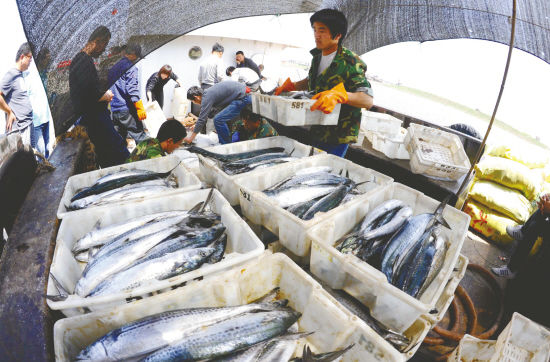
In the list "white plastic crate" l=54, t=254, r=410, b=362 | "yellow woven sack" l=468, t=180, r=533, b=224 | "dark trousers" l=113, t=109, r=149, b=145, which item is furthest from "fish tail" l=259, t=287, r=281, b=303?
"dark trousers" l=113, t=109, r=149, b=145

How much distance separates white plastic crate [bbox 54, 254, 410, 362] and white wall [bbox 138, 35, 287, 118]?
11.0m

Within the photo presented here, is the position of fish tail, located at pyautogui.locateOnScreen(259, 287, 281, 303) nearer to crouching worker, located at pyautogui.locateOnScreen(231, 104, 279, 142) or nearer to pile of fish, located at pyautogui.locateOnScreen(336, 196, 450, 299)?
pile of fish, located at pyautogui.locateOnScreen(336, 196, 450, 299)

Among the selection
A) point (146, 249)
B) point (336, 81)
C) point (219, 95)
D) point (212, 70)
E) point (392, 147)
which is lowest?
point (146, 249)

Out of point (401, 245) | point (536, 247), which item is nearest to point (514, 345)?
point (401, 245)

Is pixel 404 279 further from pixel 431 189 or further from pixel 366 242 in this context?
pixel 431 189

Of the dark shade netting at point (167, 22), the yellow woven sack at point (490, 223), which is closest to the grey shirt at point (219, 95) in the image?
the dark shade netting at point (167, 22)

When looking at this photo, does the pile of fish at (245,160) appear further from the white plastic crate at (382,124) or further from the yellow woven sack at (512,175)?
the yellow woven sack at (512,175)

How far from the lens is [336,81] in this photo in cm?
318

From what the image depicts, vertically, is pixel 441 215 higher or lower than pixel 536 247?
higher

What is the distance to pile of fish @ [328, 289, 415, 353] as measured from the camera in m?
1.48

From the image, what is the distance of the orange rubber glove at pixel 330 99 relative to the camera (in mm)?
2777

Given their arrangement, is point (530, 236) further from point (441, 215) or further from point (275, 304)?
point (275, 304)

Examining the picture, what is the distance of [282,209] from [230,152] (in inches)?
65.4

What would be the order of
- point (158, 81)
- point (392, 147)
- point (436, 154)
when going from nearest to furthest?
point (436, 154)
point (392, 147)
point (158, 81)
